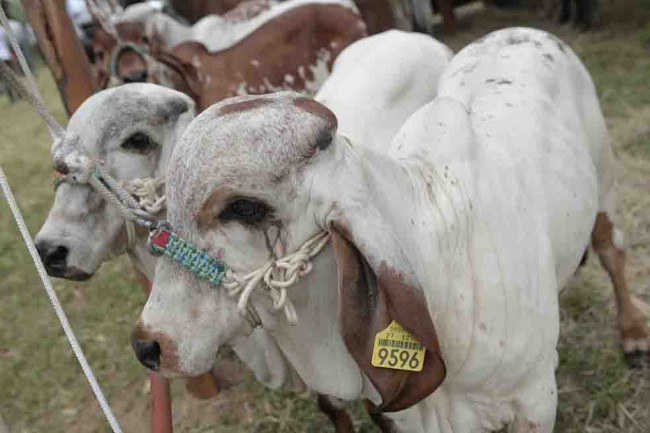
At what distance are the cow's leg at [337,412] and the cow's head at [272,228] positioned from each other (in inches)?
40.7

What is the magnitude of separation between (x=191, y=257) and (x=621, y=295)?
1966 mm

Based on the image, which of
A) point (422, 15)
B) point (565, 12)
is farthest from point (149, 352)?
point (565, 12)

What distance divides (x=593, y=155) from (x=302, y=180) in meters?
1.38

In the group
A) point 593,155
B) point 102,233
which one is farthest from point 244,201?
point 593,155

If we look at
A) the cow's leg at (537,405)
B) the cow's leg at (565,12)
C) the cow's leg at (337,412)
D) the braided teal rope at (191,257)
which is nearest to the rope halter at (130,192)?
the braided teal rope at (191,257)

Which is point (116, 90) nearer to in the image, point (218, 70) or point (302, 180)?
point (302, 180)

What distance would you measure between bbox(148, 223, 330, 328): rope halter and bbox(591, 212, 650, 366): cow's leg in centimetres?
156

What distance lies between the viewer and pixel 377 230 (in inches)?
48.8

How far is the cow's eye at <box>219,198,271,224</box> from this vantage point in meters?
1.25

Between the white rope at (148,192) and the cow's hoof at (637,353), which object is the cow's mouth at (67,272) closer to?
the white rope at (148,192)

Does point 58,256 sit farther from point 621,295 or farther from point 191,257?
point 621,295

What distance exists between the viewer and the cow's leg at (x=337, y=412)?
7.72 ft

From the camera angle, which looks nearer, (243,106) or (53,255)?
(243,106)

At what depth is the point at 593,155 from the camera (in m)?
2.29
